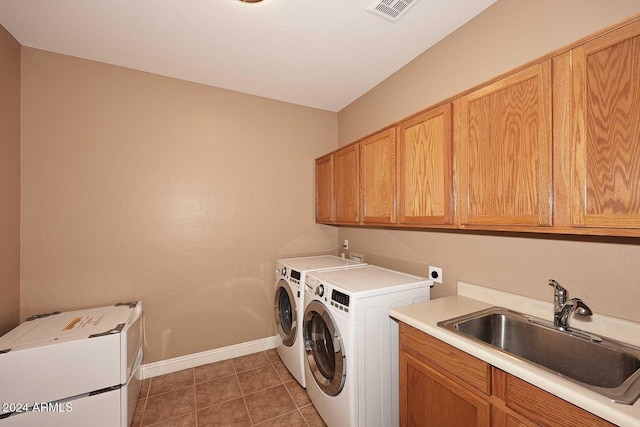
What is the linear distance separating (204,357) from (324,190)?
2047mm

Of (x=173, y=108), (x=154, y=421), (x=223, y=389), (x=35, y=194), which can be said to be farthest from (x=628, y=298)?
(x=35, y=194)

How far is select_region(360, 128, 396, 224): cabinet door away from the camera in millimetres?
1925

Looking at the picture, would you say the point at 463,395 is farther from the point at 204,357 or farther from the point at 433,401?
the point at 204,357

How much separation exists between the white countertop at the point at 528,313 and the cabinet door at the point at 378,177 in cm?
67

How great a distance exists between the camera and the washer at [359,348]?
1562mm

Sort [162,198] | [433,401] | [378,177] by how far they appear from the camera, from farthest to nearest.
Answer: [162,198]
[378,177]
[433,401]

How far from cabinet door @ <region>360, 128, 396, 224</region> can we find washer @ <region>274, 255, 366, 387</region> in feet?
2.10

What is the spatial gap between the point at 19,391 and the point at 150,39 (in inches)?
92.3

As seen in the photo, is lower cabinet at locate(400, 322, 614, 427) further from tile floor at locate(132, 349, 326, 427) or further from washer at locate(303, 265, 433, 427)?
tile floor at locate(132, 349, 326, 427)

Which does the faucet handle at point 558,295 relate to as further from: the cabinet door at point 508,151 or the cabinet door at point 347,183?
the cabinet door at point 347,183

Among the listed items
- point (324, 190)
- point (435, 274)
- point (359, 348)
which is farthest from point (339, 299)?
point (324, 190)

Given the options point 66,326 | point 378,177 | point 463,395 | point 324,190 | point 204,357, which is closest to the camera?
point 463,395

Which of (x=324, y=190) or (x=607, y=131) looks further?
(x=324, y=190)

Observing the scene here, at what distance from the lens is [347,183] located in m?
2.47
